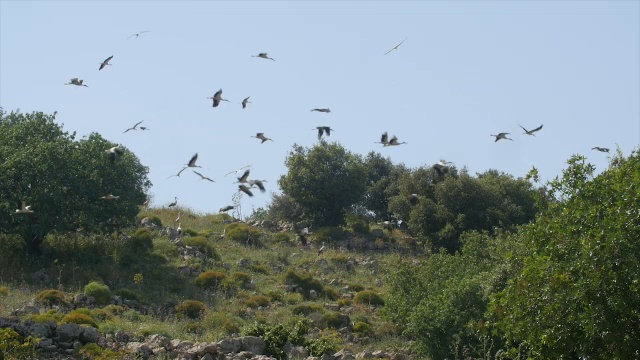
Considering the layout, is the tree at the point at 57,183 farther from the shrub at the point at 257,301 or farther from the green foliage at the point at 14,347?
the green foliage at the point at 14,347

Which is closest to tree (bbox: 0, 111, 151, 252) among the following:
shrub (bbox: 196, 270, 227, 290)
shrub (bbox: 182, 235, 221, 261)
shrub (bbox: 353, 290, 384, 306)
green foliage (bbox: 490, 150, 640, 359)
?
shrub (bbox: 182, 235, 221, 261)

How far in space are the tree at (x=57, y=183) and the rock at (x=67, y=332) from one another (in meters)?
18.0

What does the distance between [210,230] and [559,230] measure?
1501 inches

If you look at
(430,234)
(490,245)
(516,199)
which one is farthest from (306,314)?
(516,199)

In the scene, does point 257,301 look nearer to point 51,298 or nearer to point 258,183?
point 51,298

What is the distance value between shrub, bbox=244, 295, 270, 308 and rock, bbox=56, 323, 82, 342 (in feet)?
46.3

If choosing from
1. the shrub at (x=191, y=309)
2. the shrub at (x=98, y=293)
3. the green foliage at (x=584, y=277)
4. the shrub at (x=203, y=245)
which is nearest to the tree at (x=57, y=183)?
the shrub at (x=203, y=245)

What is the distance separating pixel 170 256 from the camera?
56.9m

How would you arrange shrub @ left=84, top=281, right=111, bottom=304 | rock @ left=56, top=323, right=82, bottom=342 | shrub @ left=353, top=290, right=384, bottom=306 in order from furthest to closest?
shrub @ left=353, top=290, right=384, bottom=306 < shrub @ left=84, top=281, right=111, bottom=304 < rock @ left=56, top=323, right=82, bottom=342

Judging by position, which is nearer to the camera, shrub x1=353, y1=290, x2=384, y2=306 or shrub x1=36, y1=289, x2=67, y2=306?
shrub x1=36, y1=289, x2=67, y2=306

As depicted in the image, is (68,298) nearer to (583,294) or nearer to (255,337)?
(255,337)

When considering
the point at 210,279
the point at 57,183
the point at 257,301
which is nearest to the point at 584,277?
the point at 257,301

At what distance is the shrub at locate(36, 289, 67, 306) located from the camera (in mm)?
45125

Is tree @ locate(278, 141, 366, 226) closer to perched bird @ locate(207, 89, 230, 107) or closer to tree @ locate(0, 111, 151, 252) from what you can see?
tree @ locate(0, 111, 151, 252)
